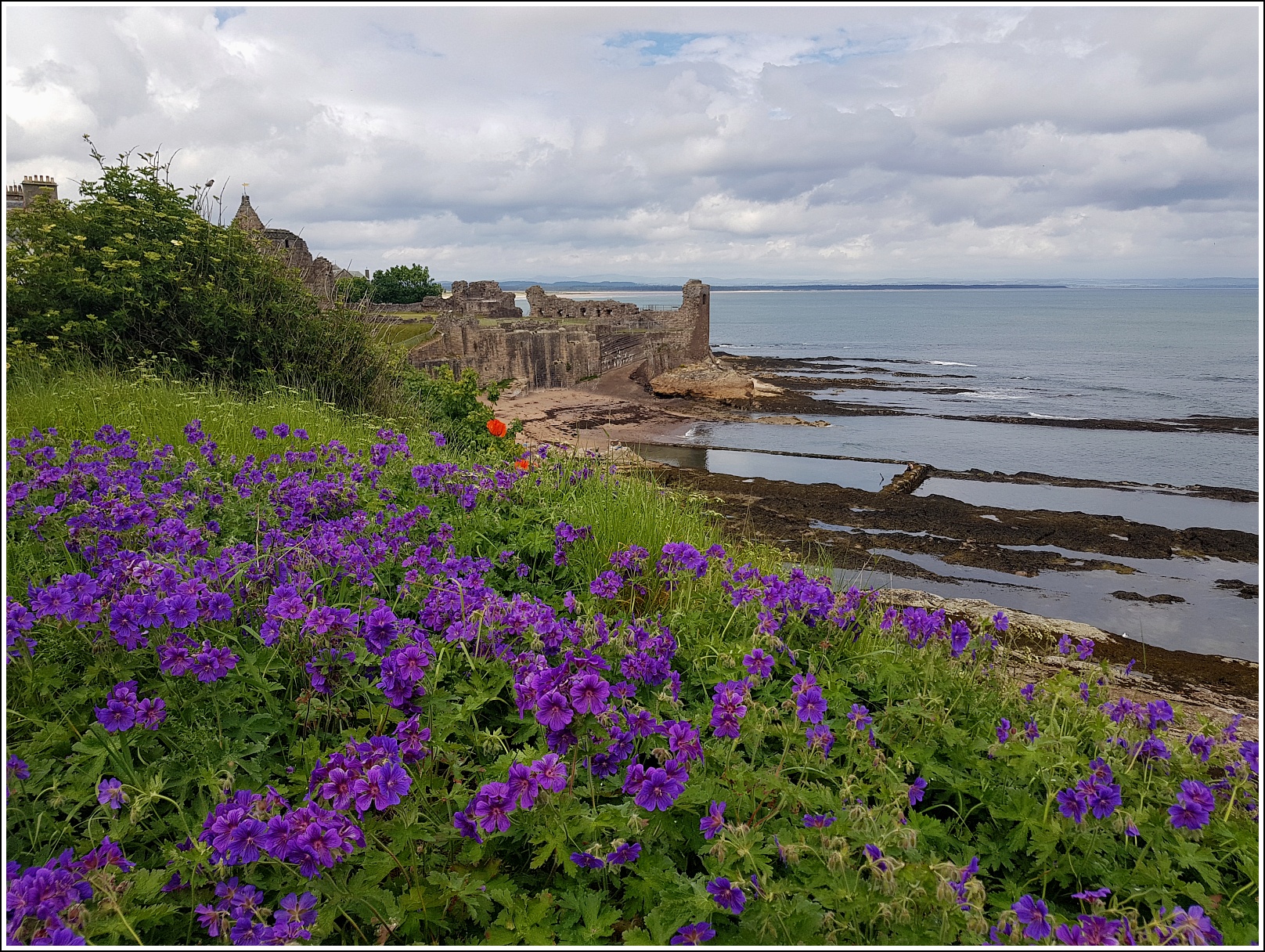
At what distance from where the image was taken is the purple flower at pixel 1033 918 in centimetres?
169

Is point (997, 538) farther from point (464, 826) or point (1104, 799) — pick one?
point (464, 826)

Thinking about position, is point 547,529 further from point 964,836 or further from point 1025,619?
point 1025,619

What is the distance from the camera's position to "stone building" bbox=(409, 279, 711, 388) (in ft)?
95.4

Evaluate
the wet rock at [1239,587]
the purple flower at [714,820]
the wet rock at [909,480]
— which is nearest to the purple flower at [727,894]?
the purple flower at [714,820]

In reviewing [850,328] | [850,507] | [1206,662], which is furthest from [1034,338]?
[1206,662]

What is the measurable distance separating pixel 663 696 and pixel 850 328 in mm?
113024

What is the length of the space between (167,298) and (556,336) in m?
23.4

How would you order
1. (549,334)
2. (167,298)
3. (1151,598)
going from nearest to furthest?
(167,298) → (1151,598) → (549,334)

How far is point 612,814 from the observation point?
2051 mm

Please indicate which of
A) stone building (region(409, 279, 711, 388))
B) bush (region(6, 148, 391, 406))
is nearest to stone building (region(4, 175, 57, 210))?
bush (region(6, 148, 391, 406))

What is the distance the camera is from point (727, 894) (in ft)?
5.81

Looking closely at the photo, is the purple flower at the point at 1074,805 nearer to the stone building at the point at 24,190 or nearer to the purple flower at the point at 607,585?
A: the purple flower at the point at 607,585

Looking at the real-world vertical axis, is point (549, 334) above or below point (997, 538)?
above

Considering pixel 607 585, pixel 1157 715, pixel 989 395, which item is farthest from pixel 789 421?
pixel 1157 715
